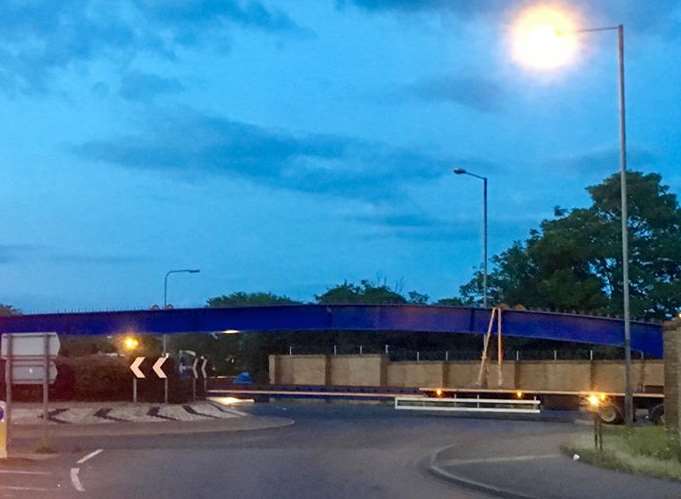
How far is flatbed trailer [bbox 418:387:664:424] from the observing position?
1507 inches

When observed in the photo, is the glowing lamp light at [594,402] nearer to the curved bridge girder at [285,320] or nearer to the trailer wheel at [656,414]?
the trailer wheel at [656,414]

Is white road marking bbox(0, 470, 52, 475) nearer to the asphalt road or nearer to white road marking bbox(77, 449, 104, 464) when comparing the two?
the asphalt road

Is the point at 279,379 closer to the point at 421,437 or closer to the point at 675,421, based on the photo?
the point at 421,437

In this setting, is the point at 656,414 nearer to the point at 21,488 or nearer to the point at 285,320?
the point at 285,320

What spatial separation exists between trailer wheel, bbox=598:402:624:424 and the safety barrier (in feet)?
15.3

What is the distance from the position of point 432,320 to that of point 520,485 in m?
34.1

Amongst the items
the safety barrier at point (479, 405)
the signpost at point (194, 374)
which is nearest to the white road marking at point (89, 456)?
the signpost at point (194, 374)

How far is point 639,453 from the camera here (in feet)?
69.6

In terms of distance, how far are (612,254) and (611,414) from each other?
121 ft

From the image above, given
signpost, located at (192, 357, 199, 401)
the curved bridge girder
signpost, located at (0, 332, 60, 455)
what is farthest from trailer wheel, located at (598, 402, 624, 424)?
signpost, located at (0, 332, 60, 455)

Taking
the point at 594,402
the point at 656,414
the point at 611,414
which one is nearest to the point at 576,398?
the point at 611,414

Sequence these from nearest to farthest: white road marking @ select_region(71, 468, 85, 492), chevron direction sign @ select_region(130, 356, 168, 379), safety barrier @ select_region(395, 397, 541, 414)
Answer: white road marking @ select_region(71, 468, 85, 492), chevron direction sign @ select_region(130, 356, 168, 379), safety barrier @ select_region(395, 397, 541, 414)

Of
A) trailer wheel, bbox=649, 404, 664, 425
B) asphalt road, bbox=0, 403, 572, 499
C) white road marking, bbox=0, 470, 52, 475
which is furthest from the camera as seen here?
trailer wheel, bbox=649, 404, 664, 425

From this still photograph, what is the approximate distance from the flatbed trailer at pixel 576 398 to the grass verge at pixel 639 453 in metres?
9.64
